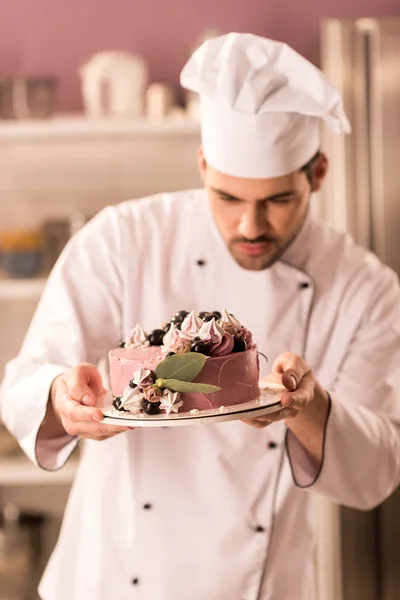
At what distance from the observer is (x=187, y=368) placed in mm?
1349

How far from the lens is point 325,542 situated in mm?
2543

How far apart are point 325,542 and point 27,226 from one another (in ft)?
4.90

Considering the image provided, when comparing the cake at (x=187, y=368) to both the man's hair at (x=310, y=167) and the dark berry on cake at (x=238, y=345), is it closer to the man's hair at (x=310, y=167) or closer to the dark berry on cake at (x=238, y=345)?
the dark berry on cake at (x=238, y=345)

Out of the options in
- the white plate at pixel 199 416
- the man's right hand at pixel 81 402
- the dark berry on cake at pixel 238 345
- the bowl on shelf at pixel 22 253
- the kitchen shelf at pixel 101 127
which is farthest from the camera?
the bowl on shelf at pixel 22 253

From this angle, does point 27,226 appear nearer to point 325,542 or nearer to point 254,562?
point 325,542

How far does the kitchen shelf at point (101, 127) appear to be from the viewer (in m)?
2.72

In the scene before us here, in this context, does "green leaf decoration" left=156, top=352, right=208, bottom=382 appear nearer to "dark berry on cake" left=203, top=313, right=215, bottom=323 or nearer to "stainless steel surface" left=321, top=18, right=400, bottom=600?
"dark berry on cake" left=203, top=313, right=215, bottom=323

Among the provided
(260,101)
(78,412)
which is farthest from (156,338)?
(260,101)

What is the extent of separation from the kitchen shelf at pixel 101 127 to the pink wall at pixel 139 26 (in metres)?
0.34

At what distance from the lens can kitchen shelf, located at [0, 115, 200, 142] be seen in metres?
2.72

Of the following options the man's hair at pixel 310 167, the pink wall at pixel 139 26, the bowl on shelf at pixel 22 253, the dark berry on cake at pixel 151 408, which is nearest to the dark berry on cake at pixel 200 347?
the dark berry on cake at pixel 151 408

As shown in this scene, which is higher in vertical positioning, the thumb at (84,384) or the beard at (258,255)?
the beard at (258,255)

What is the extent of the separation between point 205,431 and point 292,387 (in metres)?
0.40

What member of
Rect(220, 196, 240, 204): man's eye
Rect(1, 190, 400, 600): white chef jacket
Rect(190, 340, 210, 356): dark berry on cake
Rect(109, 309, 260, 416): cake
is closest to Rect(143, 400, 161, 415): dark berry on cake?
Rect(109, 309, 260, 416): cake
